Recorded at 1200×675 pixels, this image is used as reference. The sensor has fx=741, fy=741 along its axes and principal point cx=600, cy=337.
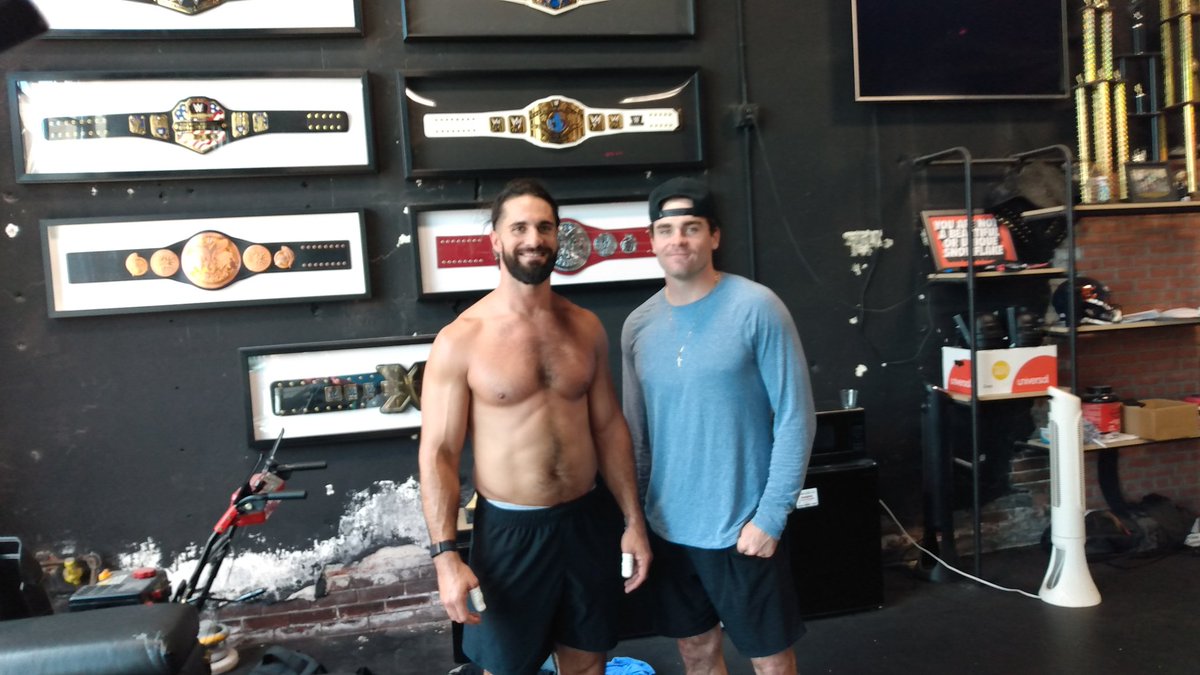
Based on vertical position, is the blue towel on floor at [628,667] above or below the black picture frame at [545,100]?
below

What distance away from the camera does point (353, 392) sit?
3.24 meters

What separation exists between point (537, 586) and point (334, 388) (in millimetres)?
1650

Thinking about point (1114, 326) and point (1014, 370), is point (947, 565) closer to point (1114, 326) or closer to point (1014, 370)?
point (1014, 370)

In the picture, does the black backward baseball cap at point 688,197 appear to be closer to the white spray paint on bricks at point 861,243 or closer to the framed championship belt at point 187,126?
the framed championship belt at point 187,126

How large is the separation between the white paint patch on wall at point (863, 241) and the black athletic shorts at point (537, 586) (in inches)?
88.5

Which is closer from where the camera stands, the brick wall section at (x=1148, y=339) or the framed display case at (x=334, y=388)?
the framed display case at (x=334, y=388)

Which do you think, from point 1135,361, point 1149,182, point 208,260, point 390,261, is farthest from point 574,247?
point 1135,361

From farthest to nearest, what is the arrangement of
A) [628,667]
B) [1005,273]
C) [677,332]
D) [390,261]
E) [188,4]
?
[1005,273] → [390,261] → [188,4] → [628,667] → [677,332]

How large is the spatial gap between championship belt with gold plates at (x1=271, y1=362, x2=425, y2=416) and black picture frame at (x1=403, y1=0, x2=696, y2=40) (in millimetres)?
1475

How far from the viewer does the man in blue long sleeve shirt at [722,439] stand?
78.4 inches

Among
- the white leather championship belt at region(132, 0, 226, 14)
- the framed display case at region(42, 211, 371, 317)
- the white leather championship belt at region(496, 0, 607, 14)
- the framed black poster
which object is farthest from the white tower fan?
the white leather championship belt at region(132, 0, 226, 14)

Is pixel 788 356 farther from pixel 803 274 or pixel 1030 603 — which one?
pixel 1030 603

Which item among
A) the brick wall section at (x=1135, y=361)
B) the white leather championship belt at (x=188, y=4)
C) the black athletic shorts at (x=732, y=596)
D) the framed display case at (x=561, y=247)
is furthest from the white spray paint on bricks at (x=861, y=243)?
the white leather championship belt at (x=188, y=4)

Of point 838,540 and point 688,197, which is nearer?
point 688,197
